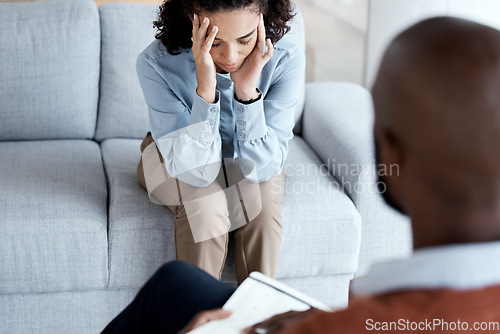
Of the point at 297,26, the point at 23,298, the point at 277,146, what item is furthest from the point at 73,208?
the point at 297,26

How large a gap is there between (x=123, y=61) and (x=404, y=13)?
1492 millimetres

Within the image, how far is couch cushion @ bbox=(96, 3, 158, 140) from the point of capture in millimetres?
2080

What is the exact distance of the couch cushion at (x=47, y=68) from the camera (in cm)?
201

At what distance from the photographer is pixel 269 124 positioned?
1.72m

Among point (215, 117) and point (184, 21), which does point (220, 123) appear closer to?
point (215, 117)

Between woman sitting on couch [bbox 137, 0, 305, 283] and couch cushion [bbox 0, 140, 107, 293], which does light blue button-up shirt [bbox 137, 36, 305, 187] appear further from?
couch cushion [bbox 0, 140, 107, 293]

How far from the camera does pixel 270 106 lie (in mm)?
1707

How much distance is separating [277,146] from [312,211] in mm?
208

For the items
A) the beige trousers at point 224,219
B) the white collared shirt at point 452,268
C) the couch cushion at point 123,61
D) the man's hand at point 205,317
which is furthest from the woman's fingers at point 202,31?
the white collared shirt at point 452,268

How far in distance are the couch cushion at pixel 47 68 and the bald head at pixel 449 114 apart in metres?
1.62

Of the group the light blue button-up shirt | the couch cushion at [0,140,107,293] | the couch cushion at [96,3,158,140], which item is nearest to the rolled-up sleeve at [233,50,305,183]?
the light blue button-up shirt

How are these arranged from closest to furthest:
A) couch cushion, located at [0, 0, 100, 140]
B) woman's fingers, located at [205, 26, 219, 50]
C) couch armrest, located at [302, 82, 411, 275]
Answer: woman's fingers, located at [205, 26, 219, 50], couch armrest, located at [302, 82, 411, 275], couch cushion, located at [0, 0, 100, 140]

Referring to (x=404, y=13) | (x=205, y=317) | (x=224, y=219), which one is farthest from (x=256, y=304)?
(x=404, y=13)

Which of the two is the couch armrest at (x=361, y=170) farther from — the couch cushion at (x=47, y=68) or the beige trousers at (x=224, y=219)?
the couch cushion at (x=47, y=68)
